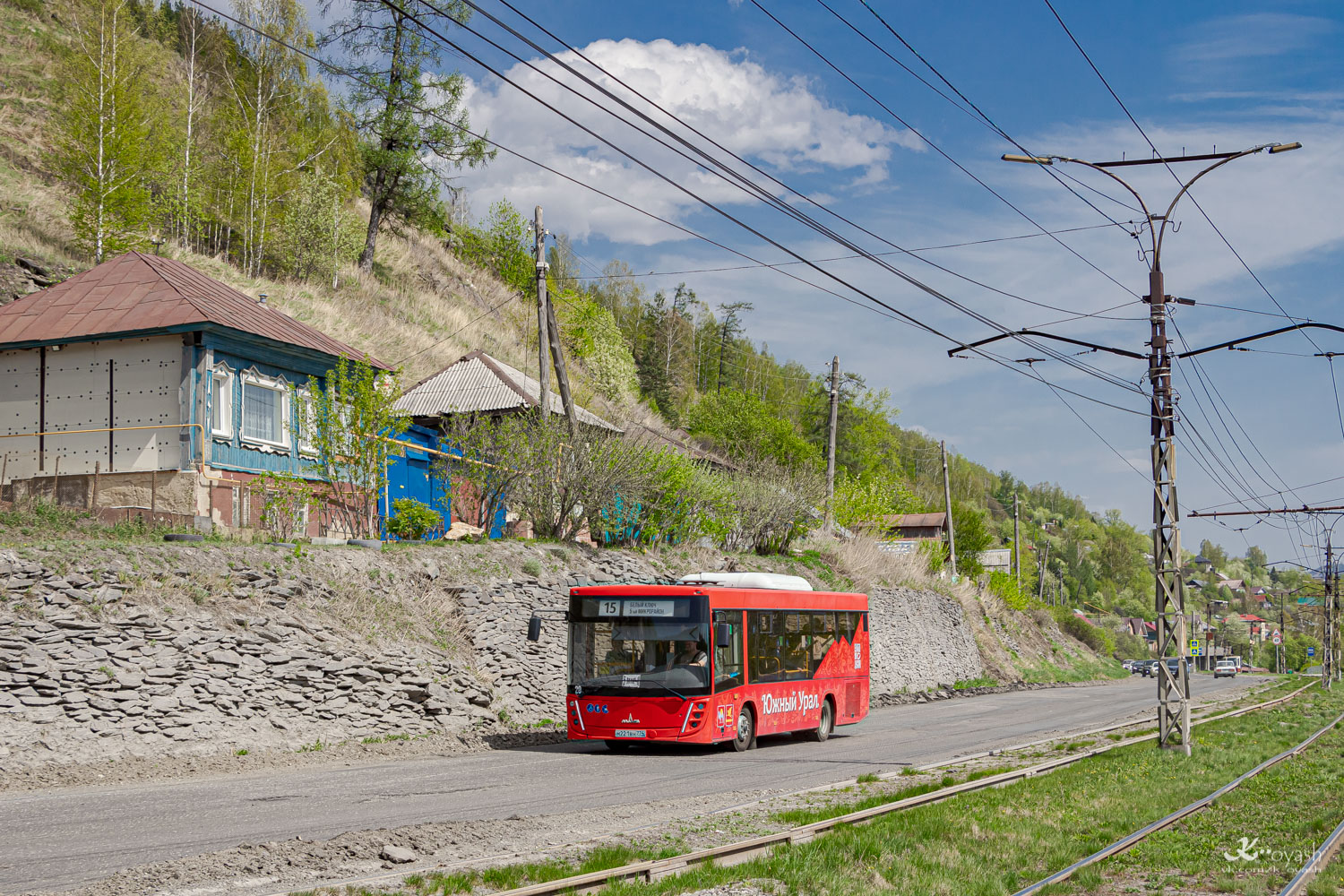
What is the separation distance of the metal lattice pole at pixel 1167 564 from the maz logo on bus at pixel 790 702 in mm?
6481

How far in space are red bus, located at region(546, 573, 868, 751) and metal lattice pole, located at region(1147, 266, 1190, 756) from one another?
6.52 meters

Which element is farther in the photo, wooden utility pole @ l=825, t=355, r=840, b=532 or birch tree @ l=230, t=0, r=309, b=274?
birch tree @ l=230, t=0, r=309, b=274

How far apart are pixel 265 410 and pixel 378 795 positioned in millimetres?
16557

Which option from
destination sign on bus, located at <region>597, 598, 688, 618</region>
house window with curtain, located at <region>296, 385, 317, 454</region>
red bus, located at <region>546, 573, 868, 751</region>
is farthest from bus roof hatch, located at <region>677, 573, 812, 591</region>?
house window with curtain, located at <region>296, 385, 317, 454</region>

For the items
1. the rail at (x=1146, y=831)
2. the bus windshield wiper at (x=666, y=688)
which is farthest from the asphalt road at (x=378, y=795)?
the rail at (x=1146, y=831)

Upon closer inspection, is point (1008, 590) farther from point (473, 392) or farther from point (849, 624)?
point (849, 624)

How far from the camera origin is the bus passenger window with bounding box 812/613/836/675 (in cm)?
2201

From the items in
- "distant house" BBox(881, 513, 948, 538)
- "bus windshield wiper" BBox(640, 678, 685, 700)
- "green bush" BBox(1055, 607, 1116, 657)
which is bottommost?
"green bush" BBox(1055, 607, 1116, 657)

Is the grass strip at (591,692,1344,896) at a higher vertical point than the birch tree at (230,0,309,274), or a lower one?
lower

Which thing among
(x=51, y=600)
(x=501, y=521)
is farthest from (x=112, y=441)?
(x=51, y=600)

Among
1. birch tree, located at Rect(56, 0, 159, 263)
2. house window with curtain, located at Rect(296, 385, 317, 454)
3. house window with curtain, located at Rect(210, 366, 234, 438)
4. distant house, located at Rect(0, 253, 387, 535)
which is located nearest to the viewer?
distant house, located at Rect(0, 253, 387, 535)

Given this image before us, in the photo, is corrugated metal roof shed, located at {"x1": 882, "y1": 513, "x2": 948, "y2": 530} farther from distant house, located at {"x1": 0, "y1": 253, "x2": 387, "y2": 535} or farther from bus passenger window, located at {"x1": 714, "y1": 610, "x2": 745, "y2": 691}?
bus passenger window, located at {"x1": 714, "y1": 610, "x2": 745, "y2": 691}

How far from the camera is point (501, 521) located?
30016mm

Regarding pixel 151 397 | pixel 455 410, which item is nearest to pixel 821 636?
pixel 455 410
